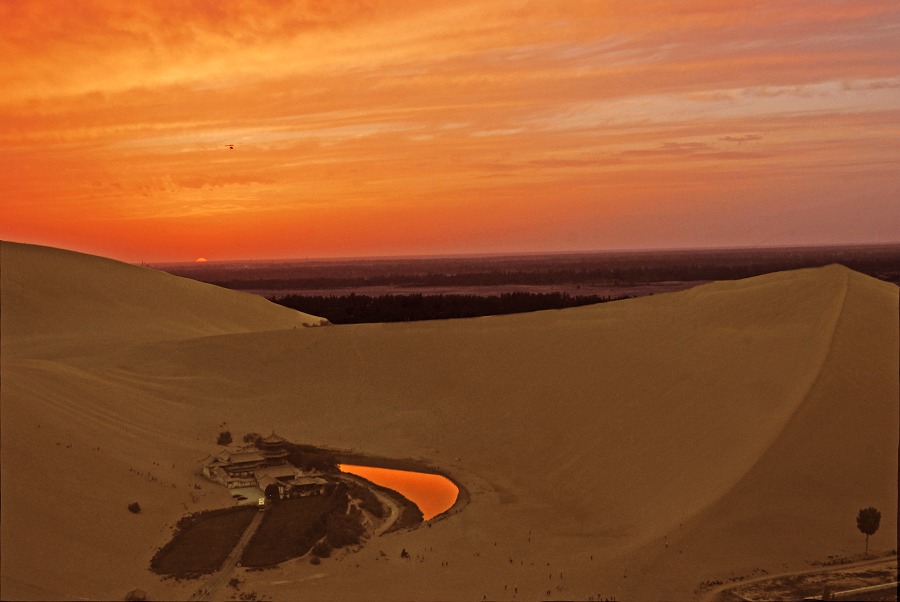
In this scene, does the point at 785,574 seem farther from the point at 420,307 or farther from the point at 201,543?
the point at 420,307

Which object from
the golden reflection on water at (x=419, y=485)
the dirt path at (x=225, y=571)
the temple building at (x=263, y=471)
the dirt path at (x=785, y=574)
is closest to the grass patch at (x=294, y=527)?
the dirt path at (x=225, y=571)

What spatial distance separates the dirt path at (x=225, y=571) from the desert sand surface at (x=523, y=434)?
1.06 feet

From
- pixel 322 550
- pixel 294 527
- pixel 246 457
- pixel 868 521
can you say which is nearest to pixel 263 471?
pixel 246 457

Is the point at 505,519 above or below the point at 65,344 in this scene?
below

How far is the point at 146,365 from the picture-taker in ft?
130

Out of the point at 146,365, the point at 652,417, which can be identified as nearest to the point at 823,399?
the point at 652,417

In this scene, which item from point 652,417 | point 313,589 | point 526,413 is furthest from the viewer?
point 526,413

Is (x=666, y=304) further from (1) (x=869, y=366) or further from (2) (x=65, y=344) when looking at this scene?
(2) (x=65, y=344)

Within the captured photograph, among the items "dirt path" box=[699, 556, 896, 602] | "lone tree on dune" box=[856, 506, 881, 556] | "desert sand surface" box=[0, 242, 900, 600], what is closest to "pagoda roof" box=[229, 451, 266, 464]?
"desert sand surface" box=[0, 242, 900, 600]

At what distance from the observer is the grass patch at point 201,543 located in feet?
60.9

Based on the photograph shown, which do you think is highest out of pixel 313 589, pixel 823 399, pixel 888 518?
Result: pixel 823 399

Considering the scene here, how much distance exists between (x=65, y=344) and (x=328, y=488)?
81.7 feet

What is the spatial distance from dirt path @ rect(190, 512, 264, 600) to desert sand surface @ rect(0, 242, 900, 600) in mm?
323

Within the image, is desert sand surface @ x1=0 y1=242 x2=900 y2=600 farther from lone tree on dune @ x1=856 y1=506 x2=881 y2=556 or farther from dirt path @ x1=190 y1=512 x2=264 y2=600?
lone tree on dune @ x1=856 y1=506 x2=881 y2=556
